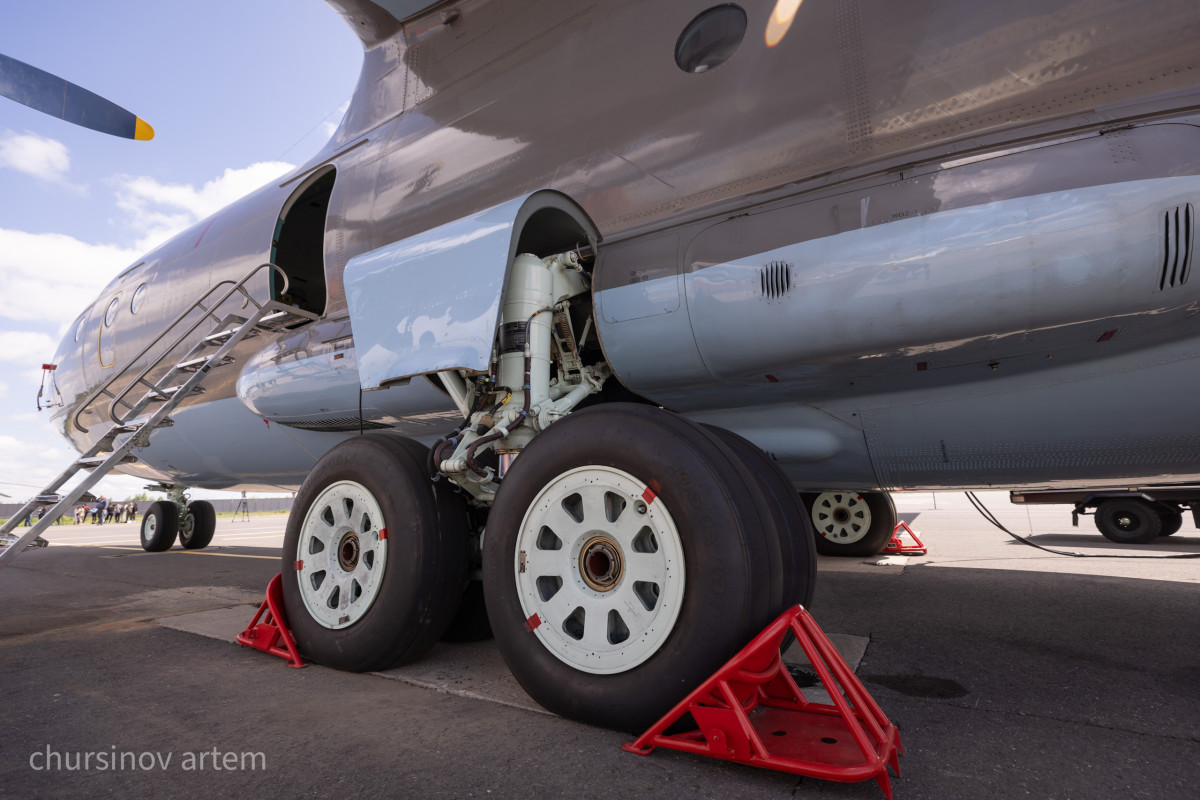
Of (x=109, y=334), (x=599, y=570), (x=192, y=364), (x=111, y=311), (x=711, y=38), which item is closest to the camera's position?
(x=599, y=570)

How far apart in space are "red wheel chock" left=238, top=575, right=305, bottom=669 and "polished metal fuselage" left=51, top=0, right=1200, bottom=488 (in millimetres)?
1633

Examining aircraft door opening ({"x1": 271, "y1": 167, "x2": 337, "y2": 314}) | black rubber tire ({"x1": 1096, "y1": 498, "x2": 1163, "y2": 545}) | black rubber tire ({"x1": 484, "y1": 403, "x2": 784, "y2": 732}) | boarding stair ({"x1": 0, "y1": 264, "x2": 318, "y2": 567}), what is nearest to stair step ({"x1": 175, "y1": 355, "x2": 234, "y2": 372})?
boarding stair ({"x1": 0, "y1": 264, "x2": 318, "y2": 567})

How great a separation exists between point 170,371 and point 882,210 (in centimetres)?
615

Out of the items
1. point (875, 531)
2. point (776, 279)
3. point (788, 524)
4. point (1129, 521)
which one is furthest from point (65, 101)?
point (1129, 521)

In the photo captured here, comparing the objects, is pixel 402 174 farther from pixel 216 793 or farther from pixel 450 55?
pixel 216 793

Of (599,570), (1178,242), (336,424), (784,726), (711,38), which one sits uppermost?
(711,38)

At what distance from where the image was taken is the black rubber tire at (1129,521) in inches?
402

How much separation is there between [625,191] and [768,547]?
7.44ft

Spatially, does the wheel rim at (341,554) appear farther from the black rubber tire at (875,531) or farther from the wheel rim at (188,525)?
the wheel rim at (188,525)

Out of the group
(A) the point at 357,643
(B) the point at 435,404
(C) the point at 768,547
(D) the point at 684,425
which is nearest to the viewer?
(C) the point at 768,547

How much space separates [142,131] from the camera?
7539 millimetres

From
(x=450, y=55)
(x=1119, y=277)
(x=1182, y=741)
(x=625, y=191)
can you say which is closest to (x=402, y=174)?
(x=450, y=55)

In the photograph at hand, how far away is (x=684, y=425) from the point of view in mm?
2479

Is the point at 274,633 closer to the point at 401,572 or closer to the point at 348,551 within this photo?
the point at 348,551
